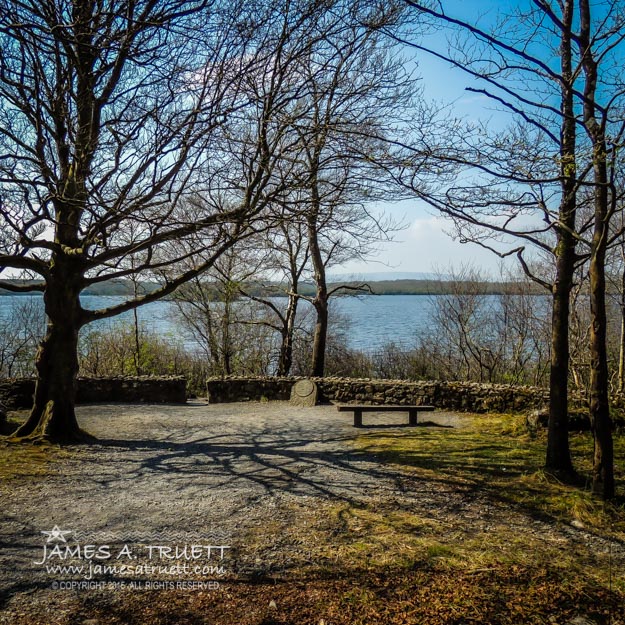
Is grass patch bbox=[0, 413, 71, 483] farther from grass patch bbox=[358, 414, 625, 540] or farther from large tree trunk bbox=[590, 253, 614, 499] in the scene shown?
large tree trunk bbox=[590, 253, 614, 499]

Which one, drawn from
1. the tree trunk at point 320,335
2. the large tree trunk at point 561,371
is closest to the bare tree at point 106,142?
the large tree trunk at point 561,371

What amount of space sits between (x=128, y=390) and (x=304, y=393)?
469cm

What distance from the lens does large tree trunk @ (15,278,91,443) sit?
25.6 ft

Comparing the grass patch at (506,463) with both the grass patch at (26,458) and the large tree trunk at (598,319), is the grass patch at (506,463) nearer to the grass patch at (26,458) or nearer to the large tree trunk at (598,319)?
the large tree trunk at (598,319)

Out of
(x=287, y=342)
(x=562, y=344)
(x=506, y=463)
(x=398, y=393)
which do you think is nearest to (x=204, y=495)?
(x=506, y=463)

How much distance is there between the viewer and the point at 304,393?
508 inches

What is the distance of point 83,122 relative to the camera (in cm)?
717

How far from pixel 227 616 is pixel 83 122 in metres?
6.72

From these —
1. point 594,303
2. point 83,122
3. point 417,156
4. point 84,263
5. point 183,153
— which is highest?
point 83,122

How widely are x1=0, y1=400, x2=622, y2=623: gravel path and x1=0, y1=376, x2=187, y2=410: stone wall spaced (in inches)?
167

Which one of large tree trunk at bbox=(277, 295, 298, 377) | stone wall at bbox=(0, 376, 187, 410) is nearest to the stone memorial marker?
stone wall at bbox=(0, 376, 187, 410)

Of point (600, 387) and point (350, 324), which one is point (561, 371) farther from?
point (350, 324)

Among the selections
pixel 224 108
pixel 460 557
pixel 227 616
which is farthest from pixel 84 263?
pixel 460 557

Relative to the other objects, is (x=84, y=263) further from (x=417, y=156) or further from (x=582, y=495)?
(x=582, y=495)
